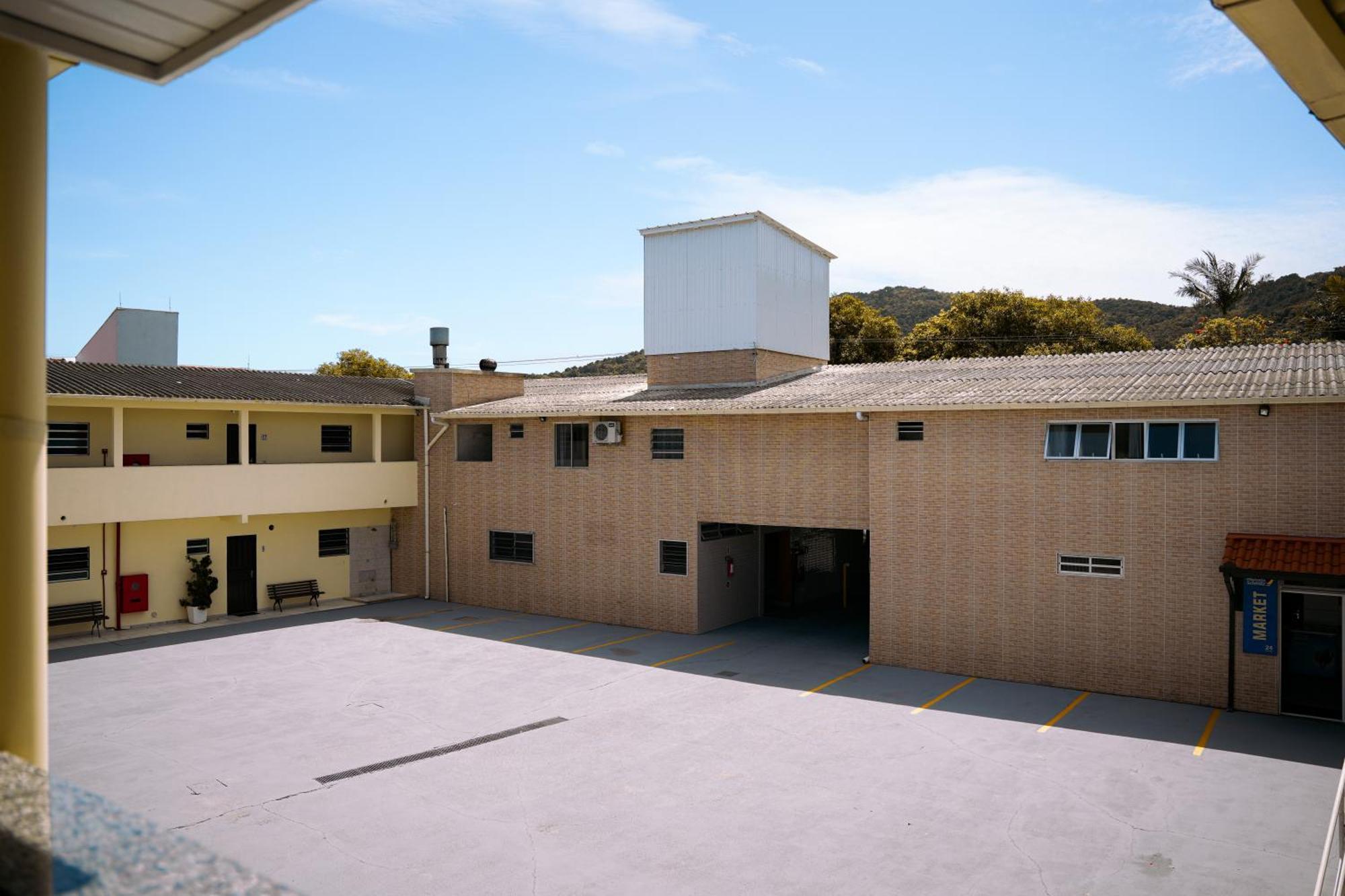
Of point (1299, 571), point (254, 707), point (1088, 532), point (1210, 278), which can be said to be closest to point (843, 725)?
point (1088, 532)

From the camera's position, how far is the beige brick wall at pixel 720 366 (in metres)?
22.9

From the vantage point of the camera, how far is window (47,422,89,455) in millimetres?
19984

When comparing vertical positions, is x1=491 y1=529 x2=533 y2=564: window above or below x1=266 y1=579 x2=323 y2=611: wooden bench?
above

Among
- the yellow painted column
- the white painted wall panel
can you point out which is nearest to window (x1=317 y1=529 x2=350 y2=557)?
the white painted wall panel

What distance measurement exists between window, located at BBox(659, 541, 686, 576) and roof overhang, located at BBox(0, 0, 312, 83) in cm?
1686

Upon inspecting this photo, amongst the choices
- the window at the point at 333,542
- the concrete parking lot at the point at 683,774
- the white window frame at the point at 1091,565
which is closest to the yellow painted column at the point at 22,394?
the concrete parking lot at the point at 683,774

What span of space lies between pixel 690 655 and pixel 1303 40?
52.4ft

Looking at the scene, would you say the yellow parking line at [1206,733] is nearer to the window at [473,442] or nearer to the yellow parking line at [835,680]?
the yellow parking line at [835,680]

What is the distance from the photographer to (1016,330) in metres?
46.1

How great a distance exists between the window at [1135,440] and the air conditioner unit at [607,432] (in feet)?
31.5

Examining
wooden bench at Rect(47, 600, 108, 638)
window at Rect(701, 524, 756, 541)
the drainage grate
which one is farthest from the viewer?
window at Rect(701, 524, 756, 541)

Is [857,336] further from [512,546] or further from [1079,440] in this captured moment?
[1079,440]

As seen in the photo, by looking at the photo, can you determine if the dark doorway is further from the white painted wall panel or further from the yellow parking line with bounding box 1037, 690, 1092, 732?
the yellow parking line with bounding box 1037, 690, 1092, 732

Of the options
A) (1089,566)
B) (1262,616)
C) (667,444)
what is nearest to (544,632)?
(667,444)
